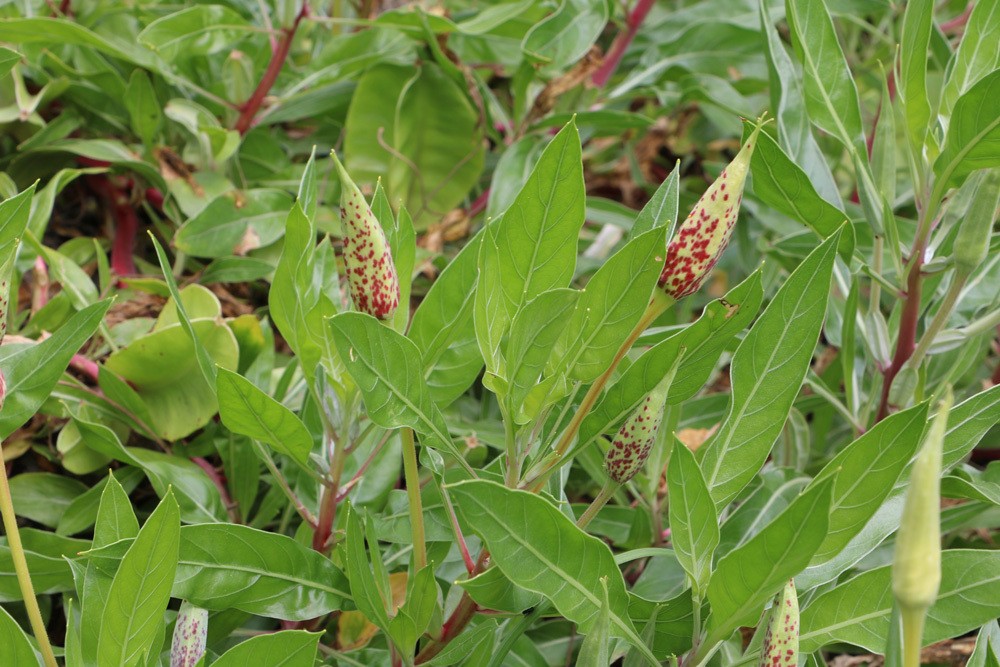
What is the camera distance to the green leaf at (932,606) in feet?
2.40

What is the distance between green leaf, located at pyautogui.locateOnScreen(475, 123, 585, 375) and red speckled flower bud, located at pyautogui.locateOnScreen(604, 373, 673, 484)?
4.3 inches

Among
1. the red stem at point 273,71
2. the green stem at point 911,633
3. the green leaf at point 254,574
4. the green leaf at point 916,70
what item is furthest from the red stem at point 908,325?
the red stem at point 273,71

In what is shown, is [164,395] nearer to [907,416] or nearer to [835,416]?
[907,416]

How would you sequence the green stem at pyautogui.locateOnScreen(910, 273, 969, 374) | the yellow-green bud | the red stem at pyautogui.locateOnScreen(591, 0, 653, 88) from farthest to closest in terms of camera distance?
the red stem at pyautogui.locateOnScreen(591, 0, 653, 88) → the green stem at pyautogui.locateOnScreen(910, 273, 969, 374) → the yellow-green bud

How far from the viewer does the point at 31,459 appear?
116 cm

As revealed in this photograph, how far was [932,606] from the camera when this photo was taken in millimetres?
734

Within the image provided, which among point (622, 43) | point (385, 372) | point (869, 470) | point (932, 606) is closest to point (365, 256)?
point (385, 372)

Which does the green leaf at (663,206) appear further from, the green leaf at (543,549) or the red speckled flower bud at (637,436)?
the green leaf at (543,549)

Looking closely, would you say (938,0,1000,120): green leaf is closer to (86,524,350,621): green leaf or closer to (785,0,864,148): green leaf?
(785,0,864,148): green leaf

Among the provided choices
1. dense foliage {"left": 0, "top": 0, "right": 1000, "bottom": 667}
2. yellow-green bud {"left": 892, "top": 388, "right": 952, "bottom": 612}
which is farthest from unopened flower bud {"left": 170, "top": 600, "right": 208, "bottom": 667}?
yellow-green bud {"left": 892, "top": 388, "right": 952, "bottom": 612}

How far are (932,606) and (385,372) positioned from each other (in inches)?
17.6

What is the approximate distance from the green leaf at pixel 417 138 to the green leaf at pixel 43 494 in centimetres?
63

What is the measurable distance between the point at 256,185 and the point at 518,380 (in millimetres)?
904

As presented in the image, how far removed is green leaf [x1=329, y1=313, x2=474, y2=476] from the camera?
26.4 inches
